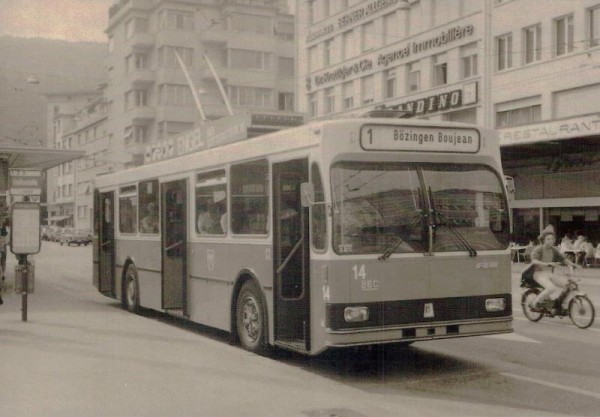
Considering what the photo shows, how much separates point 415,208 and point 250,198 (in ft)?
7.48

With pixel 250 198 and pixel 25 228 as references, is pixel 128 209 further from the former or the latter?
pixel 250 198

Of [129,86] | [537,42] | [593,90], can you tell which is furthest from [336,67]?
[129,86]

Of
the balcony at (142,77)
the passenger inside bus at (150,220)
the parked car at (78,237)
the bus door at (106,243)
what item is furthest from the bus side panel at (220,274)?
the balcony at (142,77)

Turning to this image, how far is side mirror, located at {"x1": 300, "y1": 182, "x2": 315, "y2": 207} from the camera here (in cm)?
Result: 836

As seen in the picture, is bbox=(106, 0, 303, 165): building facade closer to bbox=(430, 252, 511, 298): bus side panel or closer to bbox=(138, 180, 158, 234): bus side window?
bbox=(138, 180, 158, 234): bus side window

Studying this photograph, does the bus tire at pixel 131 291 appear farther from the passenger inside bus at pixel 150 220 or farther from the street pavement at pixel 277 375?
the street pavement at pixel 277 375

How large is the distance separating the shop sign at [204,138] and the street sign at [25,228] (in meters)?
2.25

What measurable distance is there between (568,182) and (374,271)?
25621 mm

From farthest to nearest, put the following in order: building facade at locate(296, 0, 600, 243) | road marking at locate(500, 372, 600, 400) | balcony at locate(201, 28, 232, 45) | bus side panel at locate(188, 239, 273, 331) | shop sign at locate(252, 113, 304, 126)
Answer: balcony at locate(201, 28, 232, 45)
building facade at locate(296, 0, 600, 243)
shop sign at locate(252, 113, 304, 126)
bus side panel at locate(188, 239, 273, 331)
road marking at locate(500, 372, 600, 400)

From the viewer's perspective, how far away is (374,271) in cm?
840

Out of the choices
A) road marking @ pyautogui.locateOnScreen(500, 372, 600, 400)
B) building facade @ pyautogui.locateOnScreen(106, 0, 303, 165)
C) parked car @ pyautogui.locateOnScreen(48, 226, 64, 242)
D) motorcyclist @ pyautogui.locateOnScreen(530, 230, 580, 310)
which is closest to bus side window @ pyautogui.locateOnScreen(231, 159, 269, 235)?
road marking @ pyautogui.locateOnScreen(500, 372, 600, 400)

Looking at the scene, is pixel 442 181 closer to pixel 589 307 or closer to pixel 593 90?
pixel 589 307

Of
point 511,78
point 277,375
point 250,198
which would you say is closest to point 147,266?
point 250,198

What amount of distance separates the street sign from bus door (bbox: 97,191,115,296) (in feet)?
8.18
